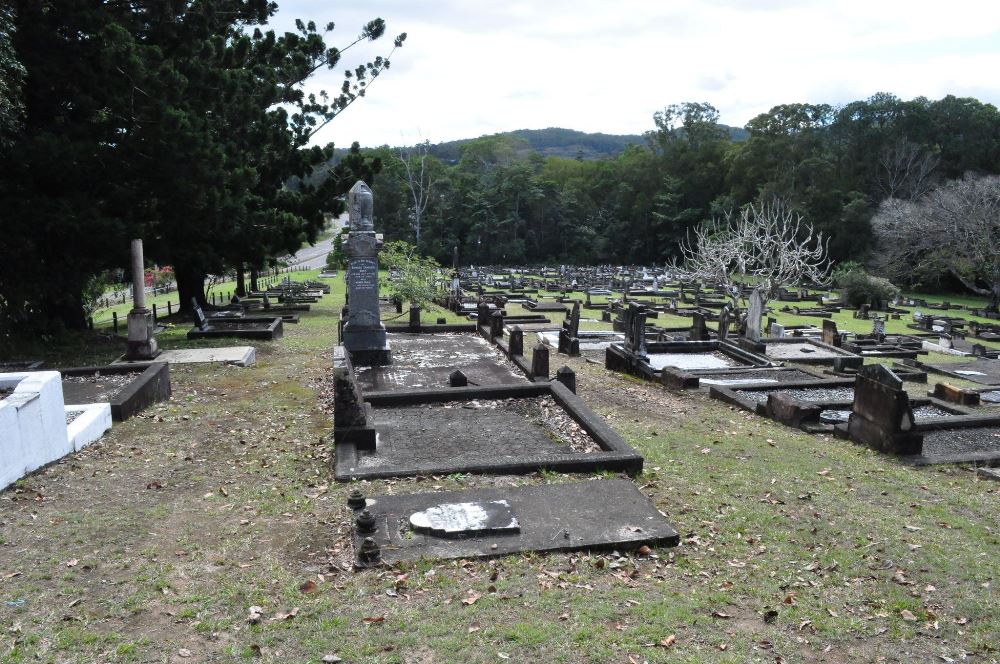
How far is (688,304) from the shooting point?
122 ft

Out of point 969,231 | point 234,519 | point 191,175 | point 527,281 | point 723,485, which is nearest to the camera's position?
point 234,519

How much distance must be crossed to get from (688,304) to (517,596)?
112 feet

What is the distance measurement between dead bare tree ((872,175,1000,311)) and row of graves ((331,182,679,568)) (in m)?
37.7

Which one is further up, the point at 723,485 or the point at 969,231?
the point at 969,231

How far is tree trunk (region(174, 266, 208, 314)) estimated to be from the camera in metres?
23.8

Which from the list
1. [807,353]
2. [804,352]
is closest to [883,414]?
[807,353]

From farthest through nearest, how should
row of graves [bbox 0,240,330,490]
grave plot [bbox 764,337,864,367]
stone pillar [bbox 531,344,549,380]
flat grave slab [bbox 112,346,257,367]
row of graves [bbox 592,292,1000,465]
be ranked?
grave plot [bbox 764,337,864,367] → flat grave slab [bbox 112,346,257,367] → stone pillar [bbox 531,344,549,380] → row of graves [bbox 592,292,1000,465] → row of graves [bbox 0,240,330,490]

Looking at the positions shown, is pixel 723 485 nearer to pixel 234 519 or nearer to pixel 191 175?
pixel 234 519

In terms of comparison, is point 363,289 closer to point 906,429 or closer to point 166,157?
point 166,157

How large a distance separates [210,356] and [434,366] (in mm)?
4594

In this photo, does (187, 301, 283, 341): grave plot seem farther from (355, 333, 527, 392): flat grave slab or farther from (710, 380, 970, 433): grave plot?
(710, 380, 970, 433): grave plot

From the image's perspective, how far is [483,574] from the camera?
509cm

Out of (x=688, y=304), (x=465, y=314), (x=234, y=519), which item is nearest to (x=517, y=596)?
(x=234, y=519)

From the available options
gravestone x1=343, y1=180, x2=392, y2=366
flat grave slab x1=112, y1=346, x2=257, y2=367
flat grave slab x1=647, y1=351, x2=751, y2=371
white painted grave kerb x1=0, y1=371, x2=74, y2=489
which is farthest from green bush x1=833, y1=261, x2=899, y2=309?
white painted grave kerb x1=0, y1=371, x2=74, y2=489
